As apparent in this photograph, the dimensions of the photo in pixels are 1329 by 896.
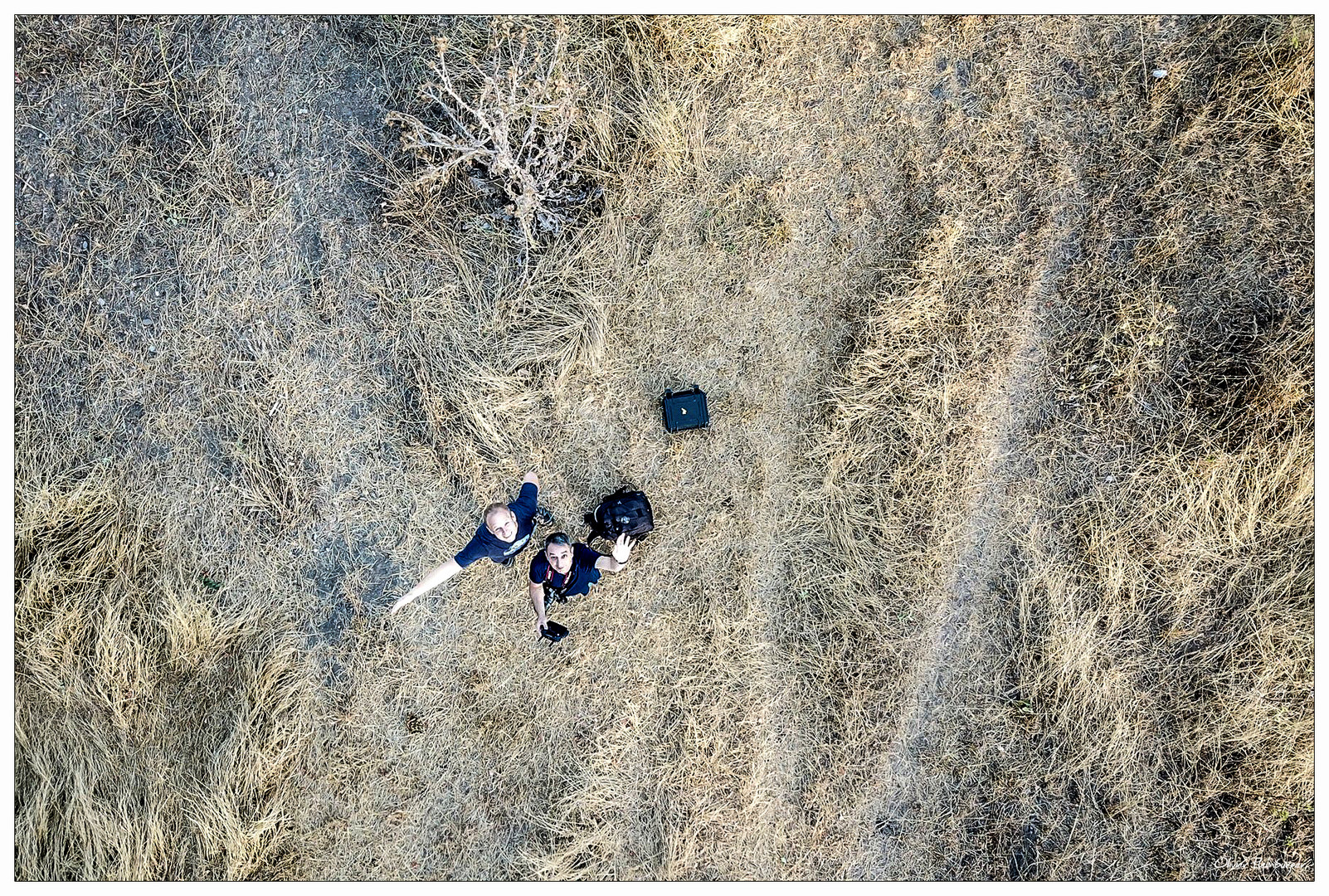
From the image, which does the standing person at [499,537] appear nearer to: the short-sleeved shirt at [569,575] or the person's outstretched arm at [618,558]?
the short-sleeved shirt at [569,575]

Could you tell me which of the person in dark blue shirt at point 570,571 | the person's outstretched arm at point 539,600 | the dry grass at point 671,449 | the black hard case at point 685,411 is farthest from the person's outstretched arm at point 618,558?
the black hard case at point 685,411

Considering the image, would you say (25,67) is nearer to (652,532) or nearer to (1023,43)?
(652,532)

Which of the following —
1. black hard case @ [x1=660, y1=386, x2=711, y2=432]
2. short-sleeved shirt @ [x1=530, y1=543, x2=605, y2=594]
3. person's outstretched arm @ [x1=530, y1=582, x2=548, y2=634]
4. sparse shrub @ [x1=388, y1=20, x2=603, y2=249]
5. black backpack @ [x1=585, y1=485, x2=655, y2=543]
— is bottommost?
person's outstretched arm @ [x1=530, y1=582, x2=548, y2=634]

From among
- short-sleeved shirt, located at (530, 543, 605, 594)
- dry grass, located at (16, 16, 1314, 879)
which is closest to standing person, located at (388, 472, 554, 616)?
short-sleeved shirt, located at (530, 543, 605, 594)

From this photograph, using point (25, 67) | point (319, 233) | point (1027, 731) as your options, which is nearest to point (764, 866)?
point (1027, 731)

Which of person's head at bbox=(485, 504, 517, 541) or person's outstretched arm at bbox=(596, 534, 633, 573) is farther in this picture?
person's outstretched arm at bbox=(596, 534, 633, 573)

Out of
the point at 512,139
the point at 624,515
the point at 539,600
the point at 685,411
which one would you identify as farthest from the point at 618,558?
the point at 512,139

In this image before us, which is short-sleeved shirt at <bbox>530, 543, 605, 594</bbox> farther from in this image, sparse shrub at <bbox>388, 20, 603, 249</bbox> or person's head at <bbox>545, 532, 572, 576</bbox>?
sparse shrub at <bbox>388, 20, 603, 249</bbox>

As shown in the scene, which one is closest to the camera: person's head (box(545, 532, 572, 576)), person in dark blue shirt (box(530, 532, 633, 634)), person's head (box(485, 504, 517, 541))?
person's head (box(485, 504, 517, 541))
